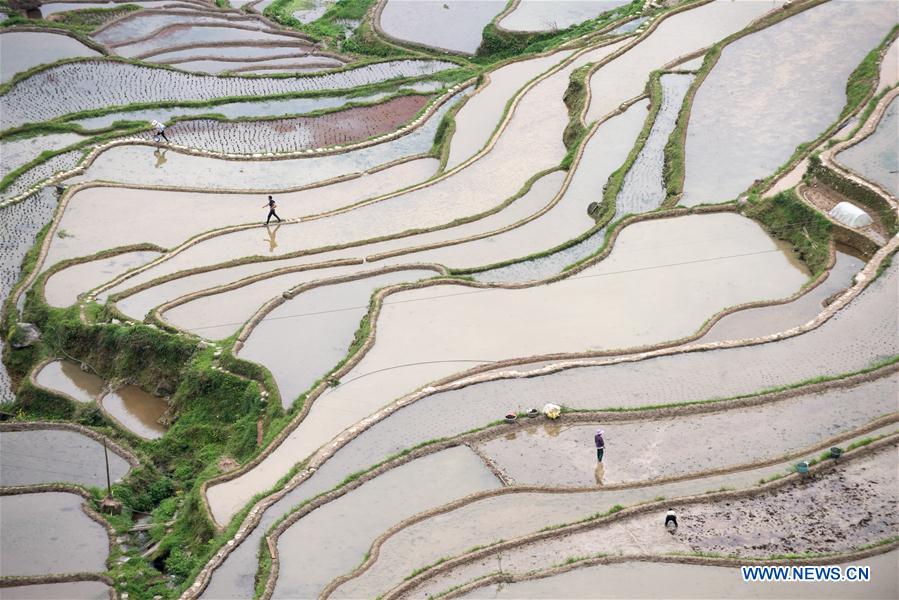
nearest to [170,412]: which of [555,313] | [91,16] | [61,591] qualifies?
[61,591]

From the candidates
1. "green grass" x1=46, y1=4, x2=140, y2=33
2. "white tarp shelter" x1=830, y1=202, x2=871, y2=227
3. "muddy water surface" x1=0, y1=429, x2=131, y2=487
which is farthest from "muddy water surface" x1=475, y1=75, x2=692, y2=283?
"green grass" x1=46, y1=4, x2=140, y2=33

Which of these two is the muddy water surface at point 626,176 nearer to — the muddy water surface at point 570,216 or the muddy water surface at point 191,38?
the muddy water surface at point 570,216

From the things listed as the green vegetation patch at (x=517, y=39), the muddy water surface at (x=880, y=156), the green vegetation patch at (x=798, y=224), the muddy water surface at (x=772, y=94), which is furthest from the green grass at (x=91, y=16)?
the muddy water surface at (x=880, y=156)

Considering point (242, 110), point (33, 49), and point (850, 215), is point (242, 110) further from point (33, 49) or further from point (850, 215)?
point (850, 215)

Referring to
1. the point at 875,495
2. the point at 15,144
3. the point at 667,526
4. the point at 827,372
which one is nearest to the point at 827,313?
the point at 827,372

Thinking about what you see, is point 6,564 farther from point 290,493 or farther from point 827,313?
point 827,313

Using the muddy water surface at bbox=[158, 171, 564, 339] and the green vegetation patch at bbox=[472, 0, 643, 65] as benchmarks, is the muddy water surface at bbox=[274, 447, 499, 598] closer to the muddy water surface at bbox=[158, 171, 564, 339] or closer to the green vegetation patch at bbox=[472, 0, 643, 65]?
the muddy water surface at bbox=[158, 171, 564, 339]
